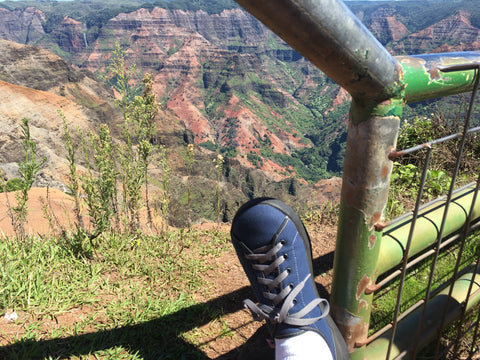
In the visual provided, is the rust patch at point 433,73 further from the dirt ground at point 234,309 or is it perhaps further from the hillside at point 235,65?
the hillside at point 235,65

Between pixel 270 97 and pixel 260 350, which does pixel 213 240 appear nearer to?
pixel 260 350

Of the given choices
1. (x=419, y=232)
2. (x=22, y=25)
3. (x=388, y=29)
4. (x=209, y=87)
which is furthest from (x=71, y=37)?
(x=419, y=232)

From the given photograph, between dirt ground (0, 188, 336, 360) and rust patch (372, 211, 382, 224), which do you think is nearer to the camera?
rust patch (372, 211, 382, 224)

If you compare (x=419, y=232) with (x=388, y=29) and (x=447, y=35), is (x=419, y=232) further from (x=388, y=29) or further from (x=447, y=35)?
(x=388, y=29)

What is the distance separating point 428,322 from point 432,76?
3.92ft

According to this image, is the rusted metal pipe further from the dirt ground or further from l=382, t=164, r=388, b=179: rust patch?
the dirt ground

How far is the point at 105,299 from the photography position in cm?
224

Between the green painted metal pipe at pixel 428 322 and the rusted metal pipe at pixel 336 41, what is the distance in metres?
1.13

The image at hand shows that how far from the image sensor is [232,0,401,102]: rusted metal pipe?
77 cm

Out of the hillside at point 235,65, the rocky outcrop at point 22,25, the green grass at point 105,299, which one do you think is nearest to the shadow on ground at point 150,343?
the green grass at point 105,299

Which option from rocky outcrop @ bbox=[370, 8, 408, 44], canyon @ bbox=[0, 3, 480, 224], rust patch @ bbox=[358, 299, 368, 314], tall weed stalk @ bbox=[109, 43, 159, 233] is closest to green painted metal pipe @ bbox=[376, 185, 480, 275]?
rust patch @ bbox=[358, 299, 368, 314]

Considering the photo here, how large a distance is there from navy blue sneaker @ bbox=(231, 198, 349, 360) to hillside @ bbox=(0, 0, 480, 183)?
203 feet

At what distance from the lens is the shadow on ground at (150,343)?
1.71 m

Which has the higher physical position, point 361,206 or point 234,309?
point 361,206
